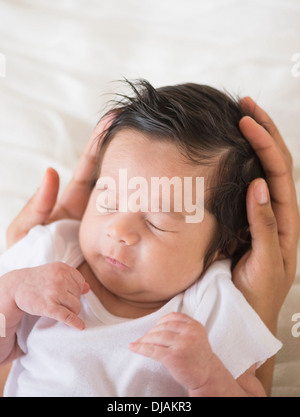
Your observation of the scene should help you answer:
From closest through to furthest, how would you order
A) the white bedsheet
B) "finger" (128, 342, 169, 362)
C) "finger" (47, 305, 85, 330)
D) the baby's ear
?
"finger" (128, 342, 169, 362) → "finger" (47, 305, 85, 330) → the baby's ear → the white bedsheet

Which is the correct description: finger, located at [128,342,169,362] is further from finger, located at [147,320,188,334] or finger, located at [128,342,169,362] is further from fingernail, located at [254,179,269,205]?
fingernail, located at [254,179,269,205]

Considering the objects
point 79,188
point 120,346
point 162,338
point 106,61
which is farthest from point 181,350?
point 106,61

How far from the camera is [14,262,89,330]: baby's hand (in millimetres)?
1054

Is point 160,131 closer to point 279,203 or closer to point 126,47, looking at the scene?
point 279,203

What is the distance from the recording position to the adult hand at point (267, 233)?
3.96 feet

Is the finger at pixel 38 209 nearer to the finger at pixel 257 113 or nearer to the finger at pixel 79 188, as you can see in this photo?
the finger at pixel 79 188

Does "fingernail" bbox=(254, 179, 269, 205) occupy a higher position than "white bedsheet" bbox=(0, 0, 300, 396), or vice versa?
"white bedsheet" bbox=(0, 0, 300, 396)

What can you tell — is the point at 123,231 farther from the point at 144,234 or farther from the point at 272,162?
the point at 272,162

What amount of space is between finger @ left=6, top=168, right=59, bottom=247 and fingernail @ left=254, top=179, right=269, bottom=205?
0.57 m

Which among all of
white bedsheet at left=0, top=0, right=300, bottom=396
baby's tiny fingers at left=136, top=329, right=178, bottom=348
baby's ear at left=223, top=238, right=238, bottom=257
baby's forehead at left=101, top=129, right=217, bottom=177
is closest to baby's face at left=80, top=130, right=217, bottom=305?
baby's forehead at left=101, top=129, right=217, bottom=177

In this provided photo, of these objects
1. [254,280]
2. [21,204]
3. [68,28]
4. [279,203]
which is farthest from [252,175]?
[68,28]

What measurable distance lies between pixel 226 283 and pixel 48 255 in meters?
0.45

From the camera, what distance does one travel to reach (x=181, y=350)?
3.08 feet

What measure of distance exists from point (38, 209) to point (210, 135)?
1.82 feet
